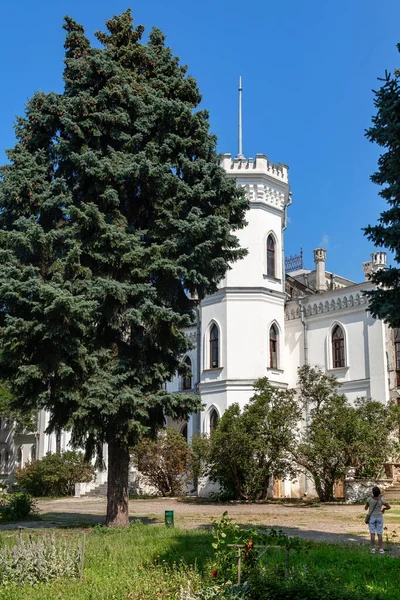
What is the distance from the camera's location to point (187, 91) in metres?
17.6

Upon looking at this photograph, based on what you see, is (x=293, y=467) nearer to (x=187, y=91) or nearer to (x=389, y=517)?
(x=389, y=517)

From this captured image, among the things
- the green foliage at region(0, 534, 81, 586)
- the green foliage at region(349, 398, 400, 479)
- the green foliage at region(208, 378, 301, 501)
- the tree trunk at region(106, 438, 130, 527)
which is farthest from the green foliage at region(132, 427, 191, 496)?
the green foliage at region(0, 534, 81, 586)

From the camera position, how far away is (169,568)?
33.0ft

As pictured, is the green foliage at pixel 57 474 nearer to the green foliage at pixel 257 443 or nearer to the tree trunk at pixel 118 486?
the green foliage at pixel 257 443

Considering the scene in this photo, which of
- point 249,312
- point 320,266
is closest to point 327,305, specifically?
point 249,312

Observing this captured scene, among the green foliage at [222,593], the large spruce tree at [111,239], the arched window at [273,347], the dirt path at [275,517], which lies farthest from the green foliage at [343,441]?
the green foliage at [222,593]

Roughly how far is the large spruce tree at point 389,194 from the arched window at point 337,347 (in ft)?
64.9

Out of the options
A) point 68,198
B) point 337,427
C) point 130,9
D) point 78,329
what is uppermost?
point 130,9

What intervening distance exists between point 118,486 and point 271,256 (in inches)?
722

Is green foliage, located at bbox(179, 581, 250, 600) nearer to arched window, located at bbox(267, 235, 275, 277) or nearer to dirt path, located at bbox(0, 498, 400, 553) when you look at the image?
dirt path, located at bbox(0, 498, 400, 553)

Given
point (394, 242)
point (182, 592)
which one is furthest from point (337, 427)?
point (182, 592)

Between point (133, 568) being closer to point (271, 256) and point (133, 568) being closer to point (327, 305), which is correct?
point (271, 256)

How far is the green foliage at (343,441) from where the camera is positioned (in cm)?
2414

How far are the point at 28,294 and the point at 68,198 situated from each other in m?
2.61
